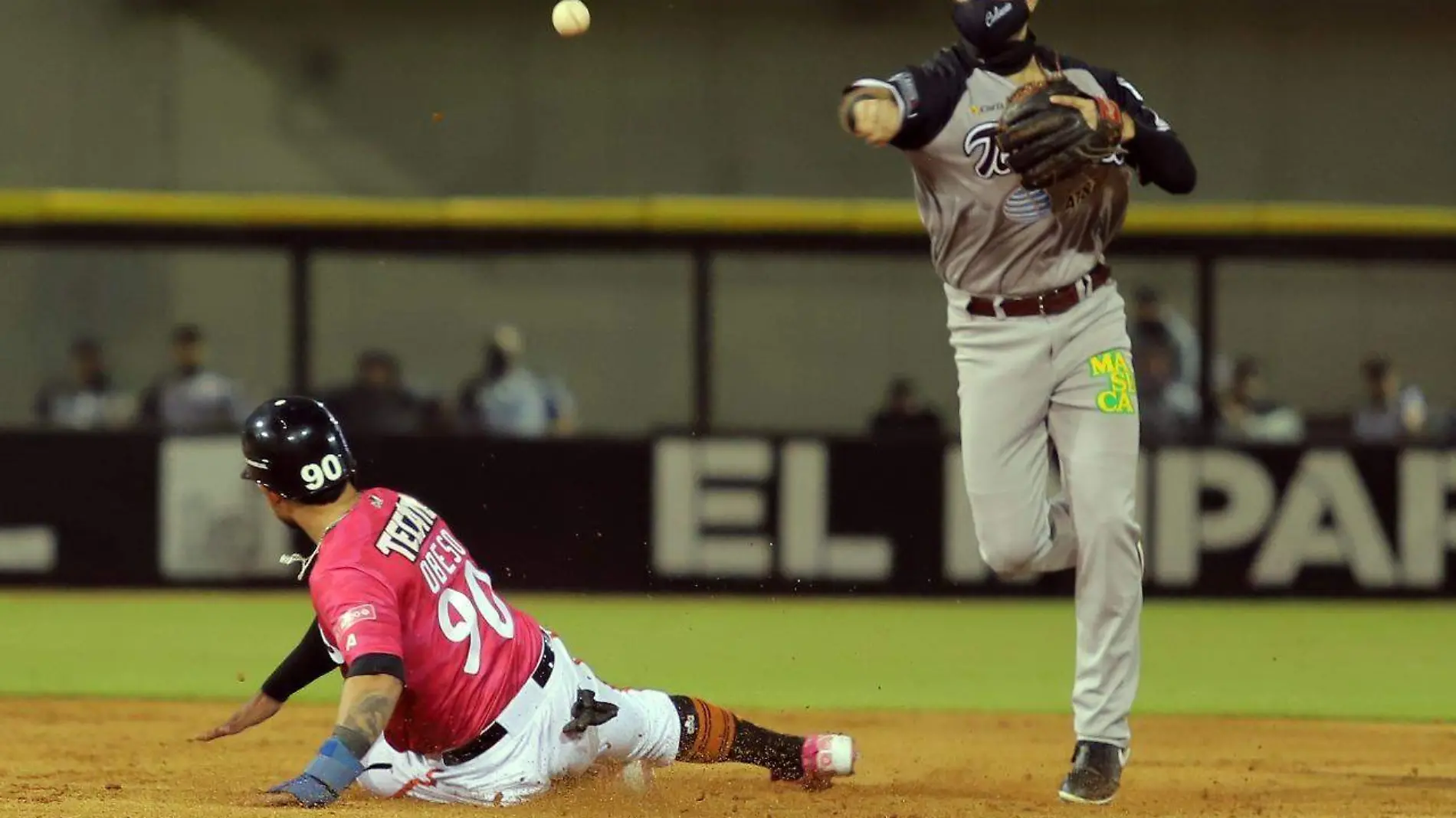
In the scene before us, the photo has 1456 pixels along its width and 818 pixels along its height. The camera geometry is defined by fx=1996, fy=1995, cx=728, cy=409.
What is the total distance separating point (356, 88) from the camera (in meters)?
17.8

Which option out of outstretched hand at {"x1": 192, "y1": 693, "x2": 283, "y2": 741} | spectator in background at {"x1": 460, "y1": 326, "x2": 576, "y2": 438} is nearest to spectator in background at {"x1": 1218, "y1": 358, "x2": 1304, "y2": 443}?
spectator in background at {"x1": 460, "y1": 326, "x2": 576, "y2": 438}

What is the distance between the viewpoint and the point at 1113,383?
17.0 feet

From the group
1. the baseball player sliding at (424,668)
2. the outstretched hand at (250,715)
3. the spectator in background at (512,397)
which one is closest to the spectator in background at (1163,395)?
the spectator in background at (512,397)

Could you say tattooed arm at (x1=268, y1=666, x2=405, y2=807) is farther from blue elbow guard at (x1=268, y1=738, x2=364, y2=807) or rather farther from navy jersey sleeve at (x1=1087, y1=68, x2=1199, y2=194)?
navy jersey sleeve at (x1=1087, y1=68, x2=1199, y2=194)

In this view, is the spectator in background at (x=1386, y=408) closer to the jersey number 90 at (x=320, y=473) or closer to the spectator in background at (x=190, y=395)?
the spectator in background at (x=190, y=395)

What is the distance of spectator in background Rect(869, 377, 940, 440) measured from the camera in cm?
1034

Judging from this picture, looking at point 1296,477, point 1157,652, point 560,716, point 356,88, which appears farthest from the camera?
point 356,88

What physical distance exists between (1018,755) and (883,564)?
4.17 metres

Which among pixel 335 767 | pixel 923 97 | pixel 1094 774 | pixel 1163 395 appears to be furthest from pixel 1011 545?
pixel 1163 395

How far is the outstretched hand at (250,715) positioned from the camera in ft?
15.7

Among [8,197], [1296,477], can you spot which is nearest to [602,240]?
[8,197]

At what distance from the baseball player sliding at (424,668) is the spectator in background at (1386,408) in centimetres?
702

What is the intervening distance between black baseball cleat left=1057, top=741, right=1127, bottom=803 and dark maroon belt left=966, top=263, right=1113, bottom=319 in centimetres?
111

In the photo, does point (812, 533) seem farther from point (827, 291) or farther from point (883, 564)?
point (827, 291)
